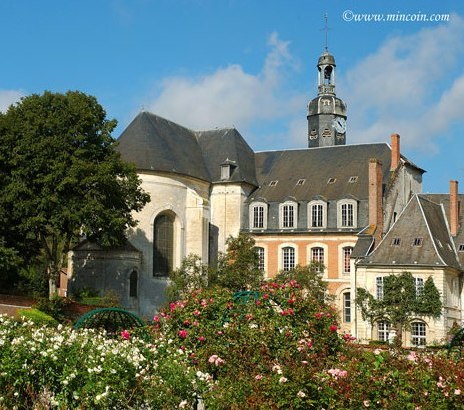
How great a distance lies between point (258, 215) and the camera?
49906 millimetres

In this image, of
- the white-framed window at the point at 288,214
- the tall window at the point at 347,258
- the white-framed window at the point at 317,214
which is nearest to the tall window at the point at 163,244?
the white-framed window at the point at 288,214

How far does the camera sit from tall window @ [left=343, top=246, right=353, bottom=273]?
152ft

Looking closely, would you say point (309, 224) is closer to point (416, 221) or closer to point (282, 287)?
point (416, 221)

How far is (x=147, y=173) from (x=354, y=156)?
14.3 metres

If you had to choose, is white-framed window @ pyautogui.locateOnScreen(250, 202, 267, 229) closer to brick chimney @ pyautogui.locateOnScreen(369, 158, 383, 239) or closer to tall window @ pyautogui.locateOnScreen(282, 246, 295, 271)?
tall window @ pyautogui.locateOnScreen(282, 246, 295, 271)

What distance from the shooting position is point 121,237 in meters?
38.1

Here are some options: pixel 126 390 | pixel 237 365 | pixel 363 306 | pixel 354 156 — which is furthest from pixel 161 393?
pixel 354 156

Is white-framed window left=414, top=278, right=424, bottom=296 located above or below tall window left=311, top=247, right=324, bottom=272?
below

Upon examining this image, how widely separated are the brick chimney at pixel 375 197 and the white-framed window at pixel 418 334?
6068mm

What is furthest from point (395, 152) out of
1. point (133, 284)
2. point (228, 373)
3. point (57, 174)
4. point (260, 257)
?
point (228, 373)

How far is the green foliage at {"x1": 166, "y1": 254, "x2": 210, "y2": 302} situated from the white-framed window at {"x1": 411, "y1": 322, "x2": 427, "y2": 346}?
1173cm

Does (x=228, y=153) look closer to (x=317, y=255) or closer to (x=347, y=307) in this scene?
(x=317, y=255)

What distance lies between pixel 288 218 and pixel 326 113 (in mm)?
13009

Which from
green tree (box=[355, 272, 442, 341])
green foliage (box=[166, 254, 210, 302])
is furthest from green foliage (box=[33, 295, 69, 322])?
green tree (box=[355, 272, 442, 341])
